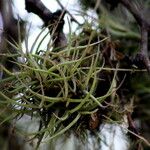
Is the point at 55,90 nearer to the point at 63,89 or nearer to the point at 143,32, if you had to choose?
the point at 63,89

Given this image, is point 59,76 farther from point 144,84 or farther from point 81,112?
point 144,84

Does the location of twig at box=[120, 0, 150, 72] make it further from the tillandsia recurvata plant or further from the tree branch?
the tree branch

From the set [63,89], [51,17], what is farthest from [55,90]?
[51,17]

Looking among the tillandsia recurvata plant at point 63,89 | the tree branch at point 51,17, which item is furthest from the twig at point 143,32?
the tree branch at point 51,17

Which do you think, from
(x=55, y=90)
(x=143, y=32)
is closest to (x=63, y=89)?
(x=55, y=90)

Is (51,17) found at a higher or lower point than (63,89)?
higher

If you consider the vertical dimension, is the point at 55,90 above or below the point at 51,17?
below

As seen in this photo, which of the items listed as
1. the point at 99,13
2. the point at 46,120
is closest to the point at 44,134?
the point at 46,120

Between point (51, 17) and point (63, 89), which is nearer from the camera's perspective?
point (63, 89)

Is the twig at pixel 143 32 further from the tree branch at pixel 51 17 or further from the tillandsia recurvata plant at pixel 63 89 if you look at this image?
the tree branch at pixel 51 17

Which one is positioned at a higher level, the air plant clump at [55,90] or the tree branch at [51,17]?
the tree branch at [51,17]

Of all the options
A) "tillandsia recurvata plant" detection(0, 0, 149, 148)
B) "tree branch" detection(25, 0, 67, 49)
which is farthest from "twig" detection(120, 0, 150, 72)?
"tree branch" detection(25, 0, 67, 49)
